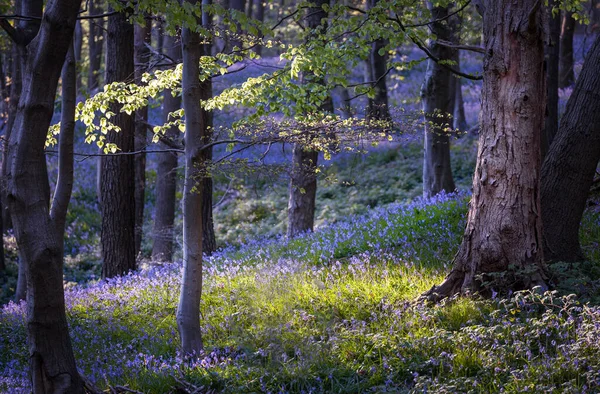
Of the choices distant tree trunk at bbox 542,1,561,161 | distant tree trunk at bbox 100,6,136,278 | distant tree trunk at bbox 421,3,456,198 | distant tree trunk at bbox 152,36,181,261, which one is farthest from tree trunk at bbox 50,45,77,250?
distant tree trunk at bbox 542,1,561,161

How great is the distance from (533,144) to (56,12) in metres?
4.69

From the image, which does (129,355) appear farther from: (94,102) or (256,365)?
(94,102)

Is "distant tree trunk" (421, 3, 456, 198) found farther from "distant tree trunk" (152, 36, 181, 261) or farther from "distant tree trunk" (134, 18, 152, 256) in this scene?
"distant tree trunk" (134, 18, 152, 256)

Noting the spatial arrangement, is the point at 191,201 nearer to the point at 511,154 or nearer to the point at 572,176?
the point at 511,154

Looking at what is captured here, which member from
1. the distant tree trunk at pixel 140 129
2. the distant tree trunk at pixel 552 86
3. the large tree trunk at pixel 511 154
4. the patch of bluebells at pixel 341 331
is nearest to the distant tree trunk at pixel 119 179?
the distant tree trunk at pixel 140 129

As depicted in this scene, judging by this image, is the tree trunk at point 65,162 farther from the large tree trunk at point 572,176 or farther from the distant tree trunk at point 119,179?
the large tree trunk at point 572,176

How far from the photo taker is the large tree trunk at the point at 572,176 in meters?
7.35

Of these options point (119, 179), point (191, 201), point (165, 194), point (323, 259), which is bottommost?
point (323, 259)

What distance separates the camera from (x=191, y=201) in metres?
6.33

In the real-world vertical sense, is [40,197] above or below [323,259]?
above

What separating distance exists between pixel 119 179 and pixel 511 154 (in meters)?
7.58

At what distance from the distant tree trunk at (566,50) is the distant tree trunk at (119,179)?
50.0 ft

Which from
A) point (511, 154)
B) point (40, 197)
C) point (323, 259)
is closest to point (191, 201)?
point (40, 197)

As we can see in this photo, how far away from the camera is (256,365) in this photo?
573 centimetres
